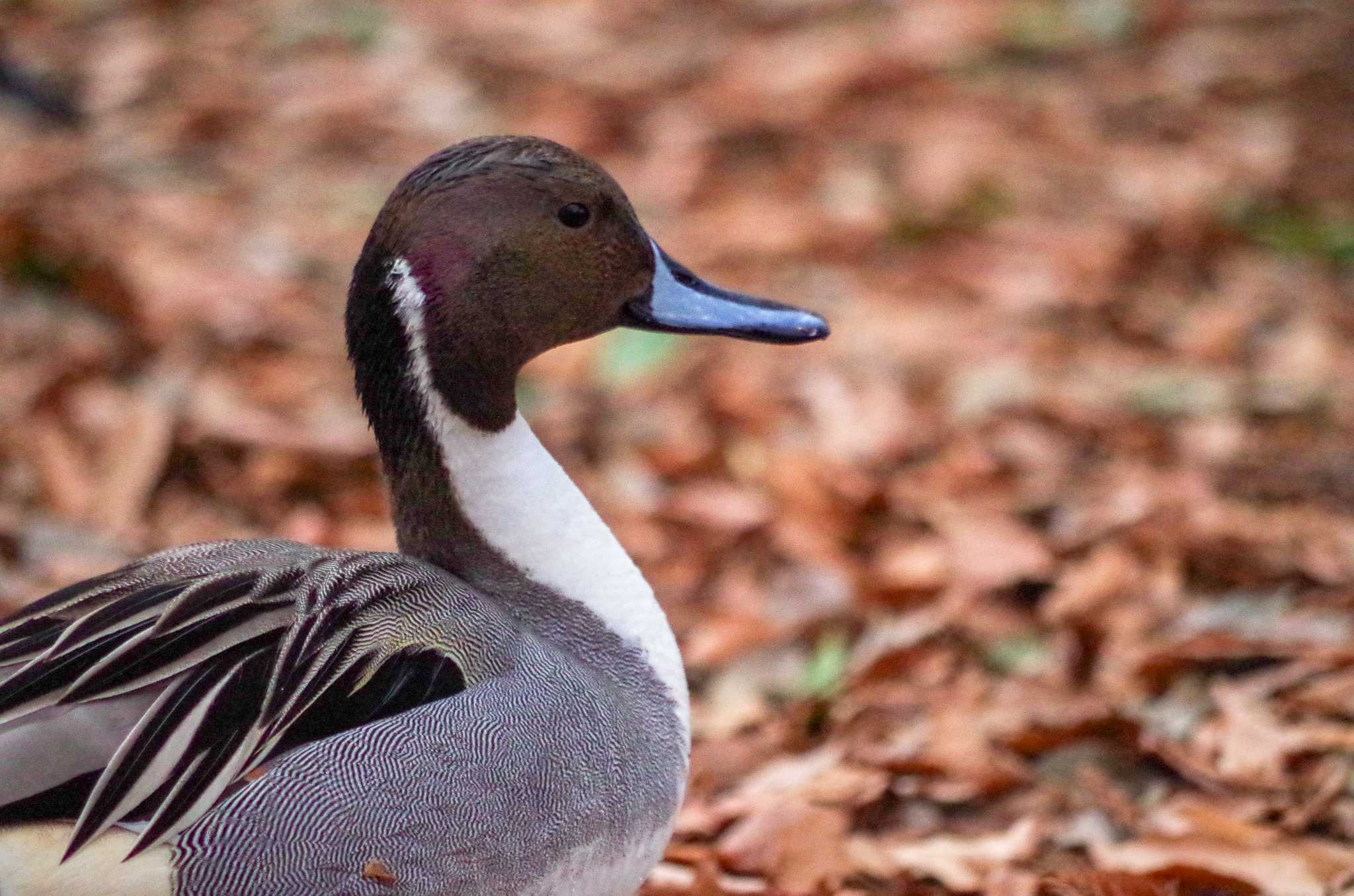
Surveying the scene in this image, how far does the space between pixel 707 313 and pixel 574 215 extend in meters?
0.26

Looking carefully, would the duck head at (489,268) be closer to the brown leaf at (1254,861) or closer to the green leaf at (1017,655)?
the brown leaf at (1254,861)

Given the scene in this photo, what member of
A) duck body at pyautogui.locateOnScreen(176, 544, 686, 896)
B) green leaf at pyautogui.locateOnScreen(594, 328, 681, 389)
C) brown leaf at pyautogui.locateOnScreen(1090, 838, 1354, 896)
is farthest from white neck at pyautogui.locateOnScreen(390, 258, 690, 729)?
green leaf at pyautogui.locateOnScreen(594, 328, 681, 389)

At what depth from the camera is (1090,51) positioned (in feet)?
22.4

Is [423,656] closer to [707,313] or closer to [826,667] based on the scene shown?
[707,313]

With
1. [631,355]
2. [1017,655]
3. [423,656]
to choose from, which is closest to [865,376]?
[631,355]

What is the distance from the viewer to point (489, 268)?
2369 millimetres

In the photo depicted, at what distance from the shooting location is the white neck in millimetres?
2393

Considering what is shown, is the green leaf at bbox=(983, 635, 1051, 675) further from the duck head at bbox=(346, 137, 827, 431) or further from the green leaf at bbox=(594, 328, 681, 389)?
the green leaf at bbox=(594, 328, 681, 389)

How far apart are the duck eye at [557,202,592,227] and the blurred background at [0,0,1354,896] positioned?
3.42 feet

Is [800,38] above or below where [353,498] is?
above

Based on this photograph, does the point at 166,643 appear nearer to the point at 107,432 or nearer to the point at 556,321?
the point at 556,321


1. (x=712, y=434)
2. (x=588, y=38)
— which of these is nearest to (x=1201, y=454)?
(x=712, y=434)

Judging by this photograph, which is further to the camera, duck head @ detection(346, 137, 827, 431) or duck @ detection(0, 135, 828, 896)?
duck head @ detection(346, 137, 827, 431)

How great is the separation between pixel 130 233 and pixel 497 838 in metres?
3.39
